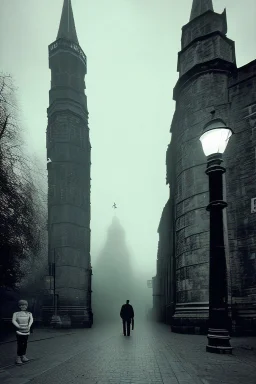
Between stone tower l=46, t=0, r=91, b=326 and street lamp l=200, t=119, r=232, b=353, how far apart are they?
2248 cm

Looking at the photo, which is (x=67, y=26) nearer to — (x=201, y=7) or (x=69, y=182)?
(x=69, y=182)

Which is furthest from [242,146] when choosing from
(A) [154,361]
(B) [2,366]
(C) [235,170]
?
(B) [2,366]

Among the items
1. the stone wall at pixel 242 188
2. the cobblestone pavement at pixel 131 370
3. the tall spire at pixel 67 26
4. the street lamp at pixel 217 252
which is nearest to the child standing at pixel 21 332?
the cobblestone pavement at pixel 131 370

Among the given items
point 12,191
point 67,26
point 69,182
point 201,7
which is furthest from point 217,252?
point 67,26

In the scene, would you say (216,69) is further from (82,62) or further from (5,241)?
(82,62)

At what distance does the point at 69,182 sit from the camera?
3092 centimetres

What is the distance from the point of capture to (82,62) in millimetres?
36219

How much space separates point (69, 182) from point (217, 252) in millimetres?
24774

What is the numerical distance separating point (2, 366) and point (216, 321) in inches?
162

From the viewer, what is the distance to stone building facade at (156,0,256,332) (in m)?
15.3

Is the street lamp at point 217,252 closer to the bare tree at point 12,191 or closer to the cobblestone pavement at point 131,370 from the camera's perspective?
the cobblestone pavement at point 131,370

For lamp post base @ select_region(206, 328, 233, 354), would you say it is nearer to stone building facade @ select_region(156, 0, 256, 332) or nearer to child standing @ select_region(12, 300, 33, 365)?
child standing @ select_region(12, 300, 33, 365)

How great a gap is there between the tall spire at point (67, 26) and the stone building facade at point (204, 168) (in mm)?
19816

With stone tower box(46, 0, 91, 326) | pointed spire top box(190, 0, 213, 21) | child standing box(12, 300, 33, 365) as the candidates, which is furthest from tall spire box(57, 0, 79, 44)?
child standing box(12, 300, 33, 365)
